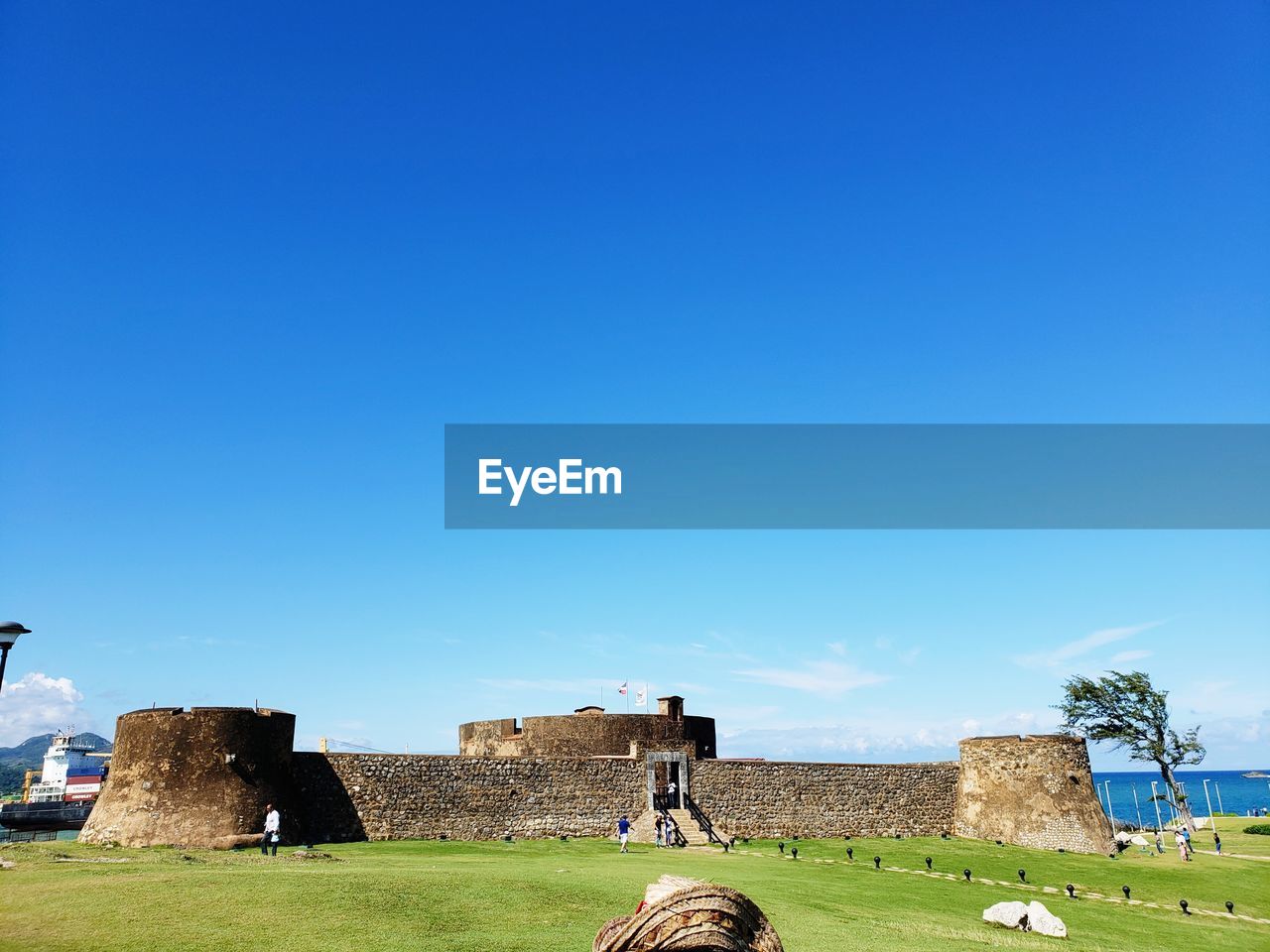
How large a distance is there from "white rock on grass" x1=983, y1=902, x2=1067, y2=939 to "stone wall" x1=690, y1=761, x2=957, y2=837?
1423 centimetres

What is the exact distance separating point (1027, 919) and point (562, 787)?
15.6m

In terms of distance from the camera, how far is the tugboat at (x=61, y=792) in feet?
109

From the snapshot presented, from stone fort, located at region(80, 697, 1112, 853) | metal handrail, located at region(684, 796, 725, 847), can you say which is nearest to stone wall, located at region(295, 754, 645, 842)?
stone fort, located at region(80, 697, 1112, 853)

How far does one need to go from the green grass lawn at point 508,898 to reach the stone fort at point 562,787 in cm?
158

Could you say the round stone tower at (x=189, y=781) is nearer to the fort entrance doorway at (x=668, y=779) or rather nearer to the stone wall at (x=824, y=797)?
the fort entrance doorway at (x=668, y=779)

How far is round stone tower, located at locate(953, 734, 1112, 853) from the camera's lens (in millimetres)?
32344

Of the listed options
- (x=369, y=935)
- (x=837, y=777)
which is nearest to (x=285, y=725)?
(x=369, y=935)

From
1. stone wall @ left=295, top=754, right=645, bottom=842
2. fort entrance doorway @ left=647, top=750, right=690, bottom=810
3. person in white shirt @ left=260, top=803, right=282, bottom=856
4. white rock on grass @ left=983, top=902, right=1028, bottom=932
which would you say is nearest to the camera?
white rock on grass @ left=983, top=902, right=1028, bottom=932

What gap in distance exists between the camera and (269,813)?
69.6 feet

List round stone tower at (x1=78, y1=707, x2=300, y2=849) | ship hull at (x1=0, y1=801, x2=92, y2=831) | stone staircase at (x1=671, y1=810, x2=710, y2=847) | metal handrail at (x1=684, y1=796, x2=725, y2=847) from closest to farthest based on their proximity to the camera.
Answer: round stone tower at (x1=78, y1=707, x2=300, y2=849)
stone staircase at (x1=671, y1=810, x2=710, y2=847)
metal handrail at (x1=684, y1=796, x2=725, y2=847)
ship hull at (x1=0, y1=801, x2=92, y2=831)

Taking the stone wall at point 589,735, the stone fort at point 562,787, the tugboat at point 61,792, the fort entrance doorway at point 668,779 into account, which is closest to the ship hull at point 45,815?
the tugboat at point 61,792

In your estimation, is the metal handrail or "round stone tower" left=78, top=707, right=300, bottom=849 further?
the metal handrail

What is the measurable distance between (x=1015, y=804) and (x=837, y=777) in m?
6.98

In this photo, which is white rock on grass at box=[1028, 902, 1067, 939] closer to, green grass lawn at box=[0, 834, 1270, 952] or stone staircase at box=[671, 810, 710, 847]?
green grass lawn at box=[0, 834, 1270, 952]
